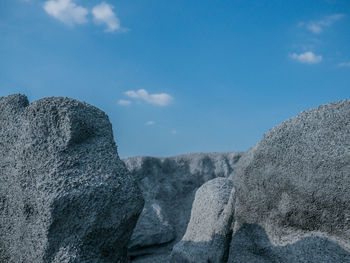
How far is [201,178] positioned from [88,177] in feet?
23.7

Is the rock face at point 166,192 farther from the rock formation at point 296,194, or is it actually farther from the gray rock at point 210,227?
the rock formation at point 296,194

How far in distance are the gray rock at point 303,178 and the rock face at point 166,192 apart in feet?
10.2

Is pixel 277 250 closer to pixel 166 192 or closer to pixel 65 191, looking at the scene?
pixel 65 191

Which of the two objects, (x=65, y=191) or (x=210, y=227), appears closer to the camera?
(x=65, y=191)

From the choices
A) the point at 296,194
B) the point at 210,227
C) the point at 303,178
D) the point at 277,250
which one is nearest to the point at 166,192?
the point at 210,227

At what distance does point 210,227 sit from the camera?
4.62 meters

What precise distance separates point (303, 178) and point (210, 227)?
1428 millimetres

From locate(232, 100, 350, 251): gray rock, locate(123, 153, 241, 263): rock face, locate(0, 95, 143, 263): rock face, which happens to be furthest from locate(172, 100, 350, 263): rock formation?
locate(123, 153, 241, 263): rock face

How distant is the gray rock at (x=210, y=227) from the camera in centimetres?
442

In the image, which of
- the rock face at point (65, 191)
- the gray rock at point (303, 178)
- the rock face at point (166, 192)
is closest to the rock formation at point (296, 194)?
the gray rock at point (303, 178)

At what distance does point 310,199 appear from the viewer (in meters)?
3.67

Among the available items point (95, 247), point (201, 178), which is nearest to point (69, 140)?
point (95, 247)

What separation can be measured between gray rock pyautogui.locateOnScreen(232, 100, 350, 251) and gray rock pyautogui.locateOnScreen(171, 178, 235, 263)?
0.42m

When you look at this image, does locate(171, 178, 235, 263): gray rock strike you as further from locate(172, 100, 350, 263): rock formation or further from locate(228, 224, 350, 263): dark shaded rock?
locate(228, 224, 350, 263): dark shaded rock
